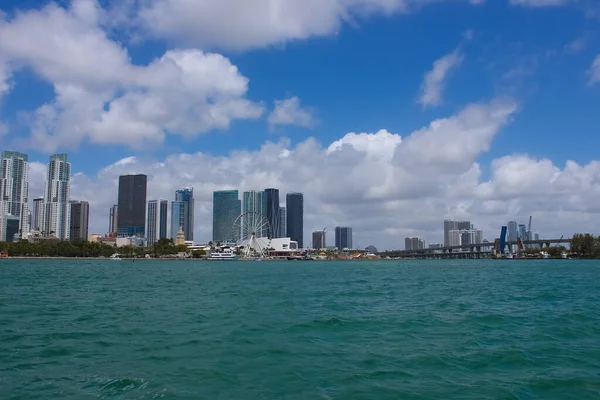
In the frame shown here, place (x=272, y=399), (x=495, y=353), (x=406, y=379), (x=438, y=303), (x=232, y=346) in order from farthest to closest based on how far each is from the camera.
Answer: (x=438, y=303) < (x=232, y=346) < (x=495, y=353) < (x=406, y=379) < (x=272, y=399)

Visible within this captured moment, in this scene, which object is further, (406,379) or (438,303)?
(438,303)

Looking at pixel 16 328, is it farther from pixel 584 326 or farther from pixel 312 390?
pixel 584 326

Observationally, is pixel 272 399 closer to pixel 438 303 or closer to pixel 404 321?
pixel 404 321

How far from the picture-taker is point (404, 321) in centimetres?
2491

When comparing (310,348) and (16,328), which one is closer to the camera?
(310,348)

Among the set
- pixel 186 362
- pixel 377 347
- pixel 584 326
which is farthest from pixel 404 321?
pixel 186 362

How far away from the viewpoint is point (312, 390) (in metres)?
12.9

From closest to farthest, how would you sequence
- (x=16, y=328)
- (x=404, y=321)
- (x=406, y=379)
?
(x=406, y=379) → (x=16, y=328) → (x=404, y=321)

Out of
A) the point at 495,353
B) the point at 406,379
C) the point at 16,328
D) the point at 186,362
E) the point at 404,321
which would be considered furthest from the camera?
the point at 404,321

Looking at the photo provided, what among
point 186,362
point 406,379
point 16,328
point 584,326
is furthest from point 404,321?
point 16,328

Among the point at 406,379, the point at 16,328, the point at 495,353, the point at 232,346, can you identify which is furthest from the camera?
the point at 16,328

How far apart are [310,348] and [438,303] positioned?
18167 millimetres

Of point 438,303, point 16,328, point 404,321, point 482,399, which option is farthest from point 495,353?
point 16,328

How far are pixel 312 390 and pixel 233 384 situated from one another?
7.47ft
